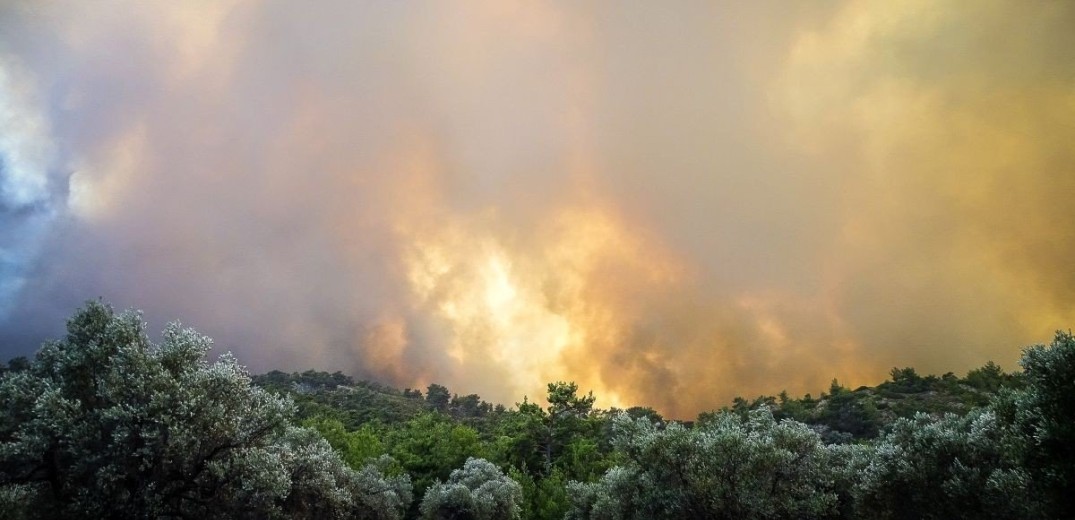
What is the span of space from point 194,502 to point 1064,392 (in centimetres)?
4071

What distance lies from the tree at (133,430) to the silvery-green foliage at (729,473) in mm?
23418

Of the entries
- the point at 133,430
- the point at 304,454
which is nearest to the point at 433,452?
the point at 304,454

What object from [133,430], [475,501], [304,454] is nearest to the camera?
[133,430]

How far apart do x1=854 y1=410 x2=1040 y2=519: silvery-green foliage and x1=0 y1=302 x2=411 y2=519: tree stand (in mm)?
35668

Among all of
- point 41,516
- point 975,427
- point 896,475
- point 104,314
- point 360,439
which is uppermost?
point 360,439

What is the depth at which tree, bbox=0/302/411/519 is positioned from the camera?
2411 cm

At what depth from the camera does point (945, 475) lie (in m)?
29.2

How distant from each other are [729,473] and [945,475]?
11.6 m

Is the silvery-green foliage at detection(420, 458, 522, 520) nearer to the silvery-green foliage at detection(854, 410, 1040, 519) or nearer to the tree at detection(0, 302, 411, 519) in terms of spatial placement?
the tree at detection(0, 302, 411, 519)

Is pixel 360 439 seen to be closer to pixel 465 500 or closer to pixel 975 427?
pixel 465 500

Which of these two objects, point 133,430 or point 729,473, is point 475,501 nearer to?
point 729,473

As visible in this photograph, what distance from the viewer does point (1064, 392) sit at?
66.4ft

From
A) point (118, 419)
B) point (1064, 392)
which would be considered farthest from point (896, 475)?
point (118, 419)

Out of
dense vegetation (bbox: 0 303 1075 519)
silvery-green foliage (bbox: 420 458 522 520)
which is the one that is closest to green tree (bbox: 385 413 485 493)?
silvery-green foliage (bbox: 420 458 522 520)
